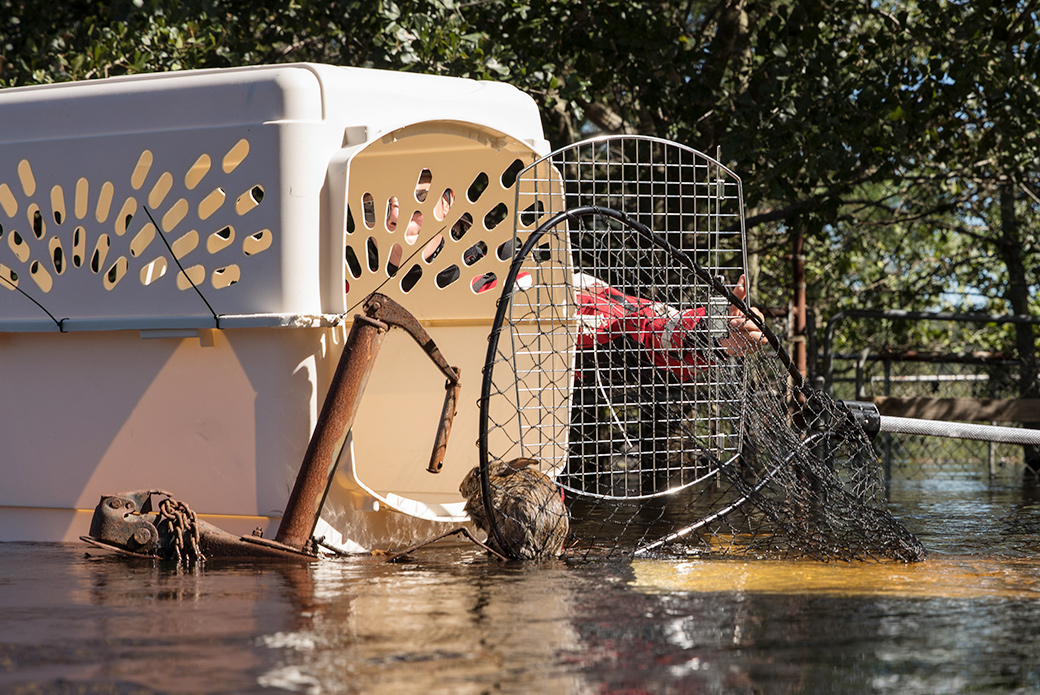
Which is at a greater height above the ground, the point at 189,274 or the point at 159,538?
the point at 189,274

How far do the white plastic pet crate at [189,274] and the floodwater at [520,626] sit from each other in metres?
0.64

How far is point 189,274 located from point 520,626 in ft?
9.14

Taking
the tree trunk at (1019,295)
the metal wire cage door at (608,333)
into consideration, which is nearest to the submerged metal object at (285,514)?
the metal wire cage door at (608,333)

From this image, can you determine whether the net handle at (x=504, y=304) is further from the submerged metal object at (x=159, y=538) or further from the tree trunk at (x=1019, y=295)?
the tree trunk at (x=1019, y=295)

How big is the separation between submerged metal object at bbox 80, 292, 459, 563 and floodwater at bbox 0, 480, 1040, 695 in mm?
135

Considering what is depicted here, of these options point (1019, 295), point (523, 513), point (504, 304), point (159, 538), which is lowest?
point (159, 538)

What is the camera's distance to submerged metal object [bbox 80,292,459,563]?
17.7ft

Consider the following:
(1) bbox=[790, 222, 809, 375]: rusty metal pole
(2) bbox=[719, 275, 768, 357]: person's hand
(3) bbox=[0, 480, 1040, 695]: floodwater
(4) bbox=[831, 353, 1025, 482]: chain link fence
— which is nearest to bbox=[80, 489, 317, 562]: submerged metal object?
(3) bbox=[0, 480, 1040, 695]: floodwater

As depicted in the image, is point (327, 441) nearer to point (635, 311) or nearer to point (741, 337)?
point (635, 311)

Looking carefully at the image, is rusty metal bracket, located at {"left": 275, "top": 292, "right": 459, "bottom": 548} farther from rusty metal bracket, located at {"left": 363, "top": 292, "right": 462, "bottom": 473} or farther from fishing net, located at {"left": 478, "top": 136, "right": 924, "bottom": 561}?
fishing net, located at {"left": 478, "top": 136, "right": 924, "bottom": 561}

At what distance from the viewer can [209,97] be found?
19.2 ft

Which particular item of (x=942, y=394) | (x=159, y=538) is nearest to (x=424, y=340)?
(x=159, y=538)

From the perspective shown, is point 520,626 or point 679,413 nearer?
point 520,626

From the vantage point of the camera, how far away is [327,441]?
5.41m
